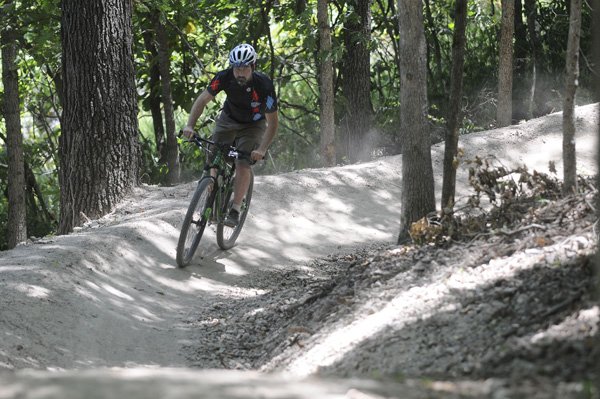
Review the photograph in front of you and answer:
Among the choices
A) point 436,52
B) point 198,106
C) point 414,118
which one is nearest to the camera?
point 414,118

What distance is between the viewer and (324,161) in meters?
16.0

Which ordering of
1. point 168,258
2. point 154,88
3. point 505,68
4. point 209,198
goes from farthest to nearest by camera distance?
point 154,88 < point 505,68 < point 168,258 < point 209,198

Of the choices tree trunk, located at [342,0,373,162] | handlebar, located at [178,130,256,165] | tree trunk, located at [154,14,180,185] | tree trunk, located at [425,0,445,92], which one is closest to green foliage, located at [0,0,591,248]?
tree trunk, located at [425,0,445,92]

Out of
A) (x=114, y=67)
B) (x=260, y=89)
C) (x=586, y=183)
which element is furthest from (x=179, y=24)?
(x=586, y=183)

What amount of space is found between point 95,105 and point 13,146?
5.30 meters

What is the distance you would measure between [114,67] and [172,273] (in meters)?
3.63

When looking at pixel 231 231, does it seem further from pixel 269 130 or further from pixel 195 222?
pixel 269 130

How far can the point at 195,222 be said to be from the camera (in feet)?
29.7

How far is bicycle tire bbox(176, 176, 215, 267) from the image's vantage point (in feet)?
29.2

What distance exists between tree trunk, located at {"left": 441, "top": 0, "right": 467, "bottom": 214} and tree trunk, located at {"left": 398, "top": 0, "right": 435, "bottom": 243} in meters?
0.23

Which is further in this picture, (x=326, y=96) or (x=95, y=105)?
(x=326, y=96)

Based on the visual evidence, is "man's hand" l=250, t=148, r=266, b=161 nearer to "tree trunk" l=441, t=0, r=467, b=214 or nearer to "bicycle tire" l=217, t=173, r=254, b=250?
"bicycle tire" l=217, t=173, r=254, b=250

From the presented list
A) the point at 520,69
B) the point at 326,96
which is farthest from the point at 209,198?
the point at 520,69

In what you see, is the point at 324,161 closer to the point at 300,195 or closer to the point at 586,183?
the point at 300,195
